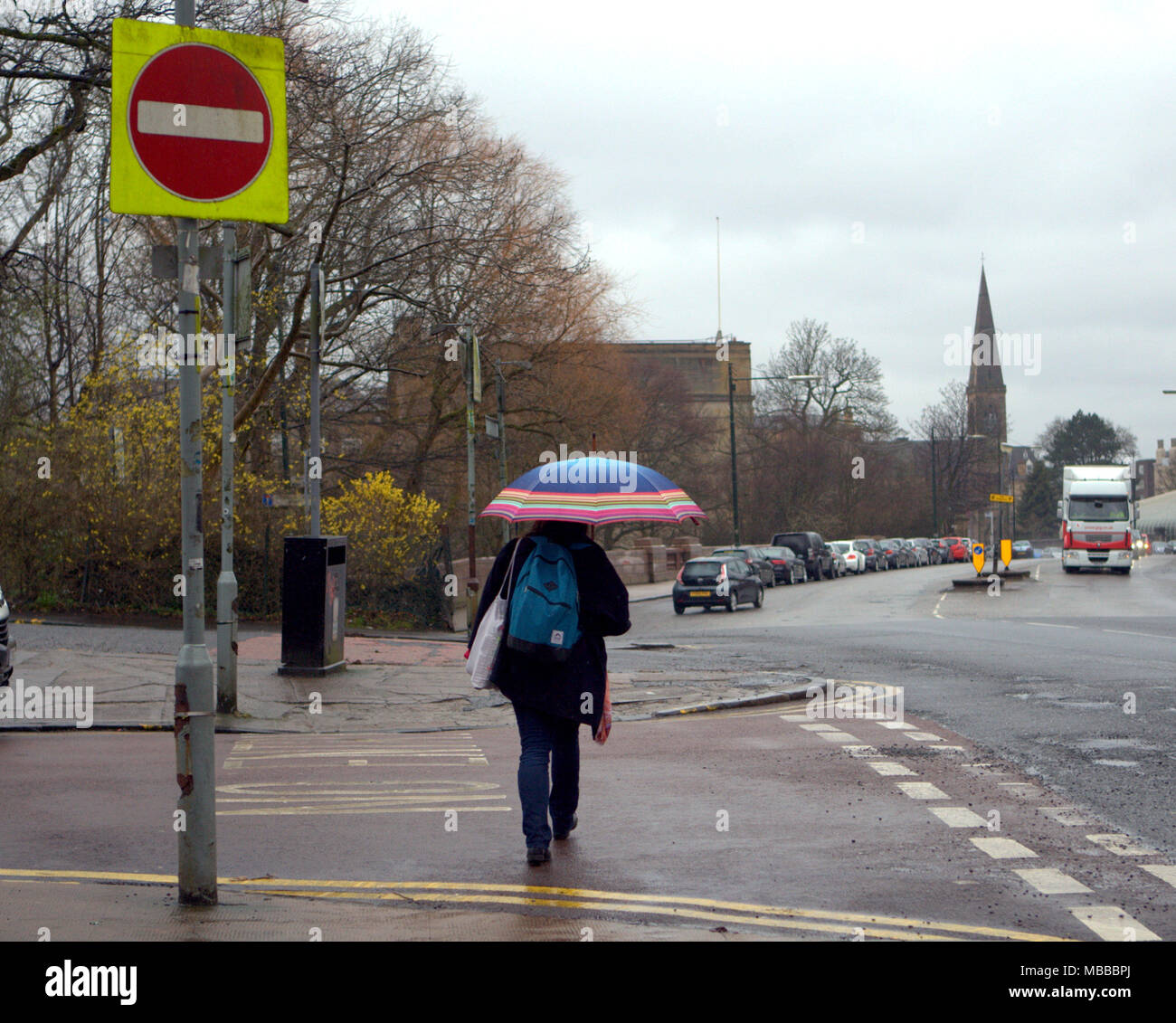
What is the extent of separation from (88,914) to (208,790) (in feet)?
2.06

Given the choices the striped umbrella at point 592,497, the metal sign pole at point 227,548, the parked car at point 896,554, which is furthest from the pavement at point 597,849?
the parked car at point 896,554

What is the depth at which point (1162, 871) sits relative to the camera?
628cm

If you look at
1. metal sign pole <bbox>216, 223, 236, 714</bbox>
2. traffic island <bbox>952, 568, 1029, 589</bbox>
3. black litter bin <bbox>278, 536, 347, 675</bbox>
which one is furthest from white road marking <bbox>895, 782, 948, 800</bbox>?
traffic island <bbox>952, 568, 1029, 589</bbox>

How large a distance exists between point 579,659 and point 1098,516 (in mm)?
48197

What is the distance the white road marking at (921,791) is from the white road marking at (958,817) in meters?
0.36

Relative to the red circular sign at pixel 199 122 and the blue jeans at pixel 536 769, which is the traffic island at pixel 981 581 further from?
the red circular sign at pixel 199 122

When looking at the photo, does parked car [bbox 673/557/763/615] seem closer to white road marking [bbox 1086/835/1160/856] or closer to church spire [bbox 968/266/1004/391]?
white road marking [bbox 1086/835/1160/856]

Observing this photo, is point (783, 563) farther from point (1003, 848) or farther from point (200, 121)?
point (200, 121)

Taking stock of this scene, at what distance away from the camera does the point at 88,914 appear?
17.0 feet

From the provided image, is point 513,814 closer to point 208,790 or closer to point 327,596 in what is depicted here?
point 208,790

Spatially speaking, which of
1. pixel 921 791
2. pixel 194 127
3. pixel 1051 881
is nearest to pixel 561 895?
pixel 1051 881

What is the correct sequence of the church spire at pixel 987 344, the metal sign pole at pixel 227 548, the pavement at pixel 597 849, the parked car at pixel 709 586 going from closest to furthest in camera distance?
the pavement at pixel 597 849, the metal sign pole at pixel 227 548, the parked car at pixel 709 586, the church spire at pixel 987 344

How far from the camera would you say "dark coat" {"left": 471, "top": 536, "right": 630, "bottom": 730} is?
6438 mm

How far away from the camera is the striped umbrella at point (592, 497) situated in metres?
A: 6.43
